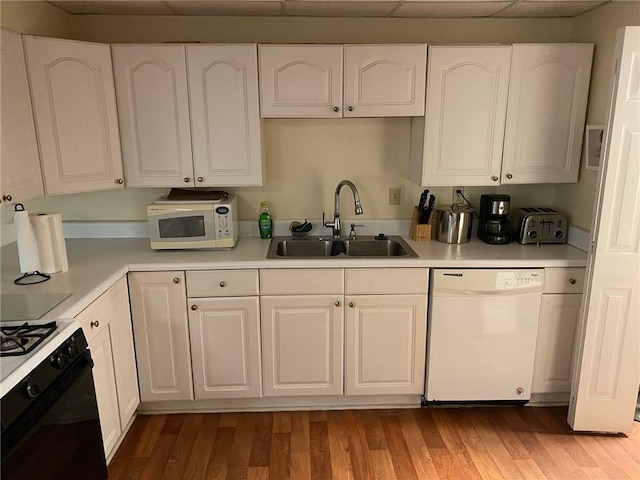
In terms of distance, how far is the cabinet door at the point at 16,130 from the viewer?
1965mm

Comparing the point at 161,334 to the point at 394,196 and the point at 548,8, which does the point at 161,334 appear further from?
the point at 548,8

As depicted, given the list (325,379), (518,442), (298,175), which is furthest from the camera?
(298,175)

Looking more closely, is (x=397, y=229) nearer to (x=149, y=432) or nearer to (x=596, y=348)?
(x=596, y=348)

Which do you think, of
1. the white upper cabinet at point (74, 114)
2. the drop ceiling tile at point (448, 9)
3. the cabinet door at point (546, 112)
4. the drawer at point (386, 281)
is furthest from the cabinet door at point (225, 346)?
the drop ceiling tile at point (448, 9)

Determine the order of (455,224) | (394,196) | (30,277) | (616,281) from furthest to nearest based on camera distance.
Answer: (394,196)
(455,224)
(616,281)
(30,277)

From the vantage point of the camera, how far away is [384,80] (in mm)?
2486

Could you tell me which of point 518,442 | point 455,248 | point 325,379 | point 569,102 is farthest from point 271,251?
point 569,102

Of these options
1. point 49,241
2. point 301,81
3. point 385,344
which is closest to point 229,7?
point 301,81

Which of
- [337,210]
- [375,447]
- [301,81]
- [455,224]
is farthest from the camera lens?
[337,210]

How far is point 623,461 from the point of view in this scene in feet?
7.38

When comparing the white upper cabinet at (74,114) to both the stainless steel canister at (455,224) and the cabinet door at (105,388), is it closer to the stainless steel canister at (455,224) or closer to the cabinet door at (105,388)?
the cabinet door at (105,388)

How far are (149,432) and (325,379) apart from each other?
100 centimetres

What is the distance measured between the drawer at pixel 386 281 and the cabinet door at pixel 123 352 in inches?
45.4

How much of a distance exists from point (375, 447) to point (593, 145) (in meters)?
1.98
